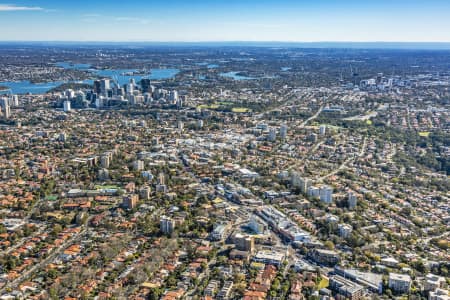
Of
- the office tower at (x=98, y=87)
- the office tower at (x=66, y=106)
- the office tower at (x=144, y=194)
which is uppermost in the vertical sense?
the office tower at (x=98, y=87)

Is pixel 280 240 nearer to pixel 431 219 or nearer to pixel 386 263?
pixel 386 263

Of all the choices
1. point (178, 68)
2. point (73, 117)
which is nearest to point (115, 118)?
point (73, 117)

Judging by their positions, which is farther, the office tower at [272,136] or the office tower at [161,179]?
the office tower at [272,136]

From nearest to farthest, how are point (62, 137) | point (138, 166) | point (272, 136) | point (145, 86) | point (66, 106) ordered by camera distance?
point (138, 166)
point (62, 137)
point (272, 136)
point (66, 106)
point (145, 86)

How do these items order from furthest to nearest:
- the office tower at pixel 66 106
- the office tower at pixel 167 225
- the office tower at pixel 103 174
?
the office tower at pixel 66 106, the office tower at pixel 103 174, the office tower at pixel 167 225

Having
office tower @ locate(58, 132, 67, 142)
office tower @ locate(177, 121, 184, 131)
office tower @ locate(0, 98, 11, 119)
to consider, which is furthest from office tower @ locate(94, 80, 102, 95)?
office tower @ locate(58, 132, 67, 142)

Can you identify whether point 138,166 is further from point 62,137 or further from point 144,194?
point 62,137

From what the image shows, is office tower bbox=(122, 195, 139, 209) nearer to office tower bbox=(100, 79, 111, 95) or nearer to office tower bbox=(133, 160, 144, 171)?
office tower bbox=(133, 160, 144, 171)

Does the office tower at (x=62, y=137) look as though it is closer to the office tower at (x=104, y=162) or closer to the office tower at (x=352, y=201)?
the office tower at (x=104, y=162)

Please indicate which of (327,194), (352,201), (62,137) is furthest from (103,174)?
(352,201)

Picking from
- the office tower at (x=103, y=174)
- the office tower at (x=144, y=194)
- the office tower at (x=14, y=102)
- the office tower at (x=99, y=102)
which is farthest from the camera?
the office tower at (x=99, y=102)

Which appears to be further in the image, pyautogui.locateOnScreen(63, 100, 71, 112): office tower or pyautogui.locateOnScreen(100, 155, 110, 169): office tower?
pyautogui.locateOnScreen(63, 100, 71, 112): office tower

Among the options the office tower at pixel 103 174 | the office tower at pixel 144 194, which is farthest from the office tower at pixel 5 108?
the office tower at pixel 144 194

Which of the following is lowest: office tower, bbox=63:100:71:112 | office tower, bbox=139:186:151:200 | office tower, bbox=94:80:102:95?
office tower, bbox=139:186:151:200
